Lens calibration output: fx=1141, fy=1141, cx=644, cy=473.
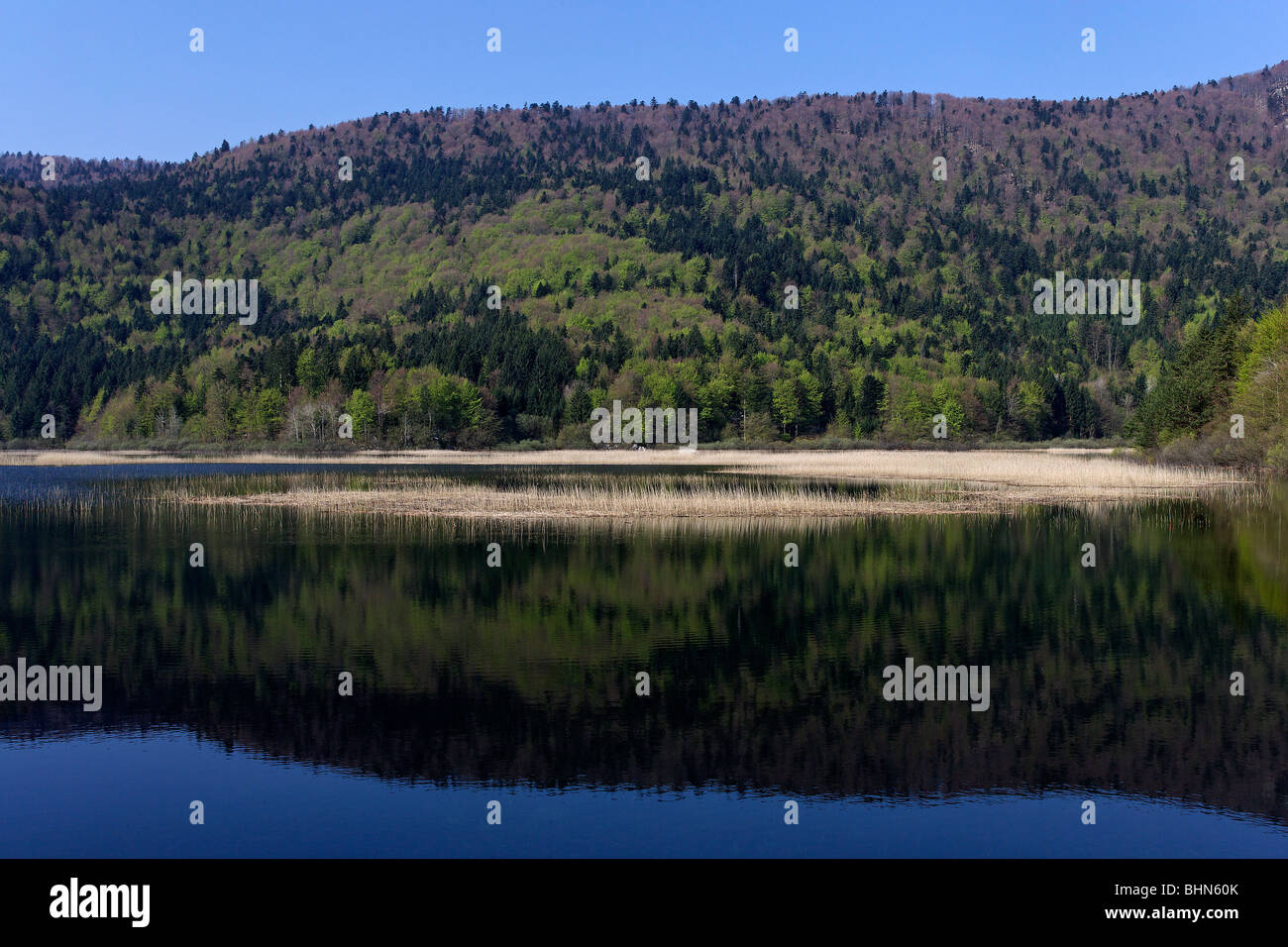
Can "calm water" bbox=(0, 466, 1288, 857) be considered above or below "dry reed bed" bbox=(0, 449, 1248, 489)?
below

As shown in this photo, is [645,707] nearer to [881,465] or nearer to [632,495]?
[632,495]

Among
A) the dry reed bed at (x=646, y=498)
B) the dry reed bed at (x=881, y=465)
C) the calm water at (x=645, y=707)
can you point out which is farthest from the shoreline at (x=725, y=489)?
the calm water at (x=645, y=707)

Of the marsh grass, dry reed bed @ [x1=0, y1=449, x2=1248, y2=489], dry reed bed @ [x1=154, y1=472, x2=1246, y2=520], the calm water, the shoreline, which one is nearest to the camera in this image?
the calm water

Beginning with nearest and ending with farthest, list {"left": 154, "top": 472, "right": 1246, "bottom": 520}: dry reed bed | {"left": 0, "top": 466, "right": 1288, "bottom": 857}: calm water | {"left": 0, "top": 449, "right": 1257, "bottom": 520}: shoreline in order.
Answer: {"left": 0, "top": 466, "right": 1288, "bottom": 857}: calm water < {"left": 154, "top": 472, "right": 1246, "bottom": 520}: dry reed bed < {"left": 0, "top": 449, "right": 1257, "bottom": 520}: shoreline

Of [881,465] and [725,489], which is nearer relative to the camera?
[725,489]

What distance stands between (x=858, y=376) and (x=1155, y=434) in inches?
3845

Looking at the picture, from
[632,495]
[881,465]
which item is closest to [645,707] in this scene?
[632,495]

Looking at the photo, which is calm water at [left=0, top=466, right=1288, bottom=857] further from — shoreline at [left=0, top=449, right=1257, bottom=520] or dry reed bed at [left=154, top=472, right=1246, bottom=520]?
shoreline at [left=0, top=449, right=1257, bottom=520]

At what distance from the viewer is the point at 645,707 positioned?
2002cm

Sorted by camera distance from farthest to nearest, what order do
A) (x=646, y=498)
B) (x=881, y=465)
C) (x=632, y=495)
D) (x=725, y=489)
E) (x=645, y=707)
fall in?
(x=881, y=465)
(x=725, y=489)
(x=632, y=495)
(x=646, y=498)
(x=645, y=707)

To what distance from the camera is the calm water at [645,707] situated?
14.9m

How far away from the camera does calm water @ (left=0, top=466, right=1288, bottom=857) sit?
14.9 metres

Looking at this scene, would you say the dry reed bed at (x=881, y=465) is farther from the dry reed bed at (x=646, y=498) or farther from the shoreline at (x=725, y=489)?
the dry reed bed at (x=646, y=498)

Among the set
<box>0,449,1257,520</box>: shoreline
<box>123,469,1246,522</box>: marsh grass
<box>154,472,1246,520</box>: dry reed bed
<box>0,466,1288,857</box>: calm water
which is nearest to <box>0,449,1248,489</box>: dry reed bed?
<box>0,449,1257,520</box>: shoreline
